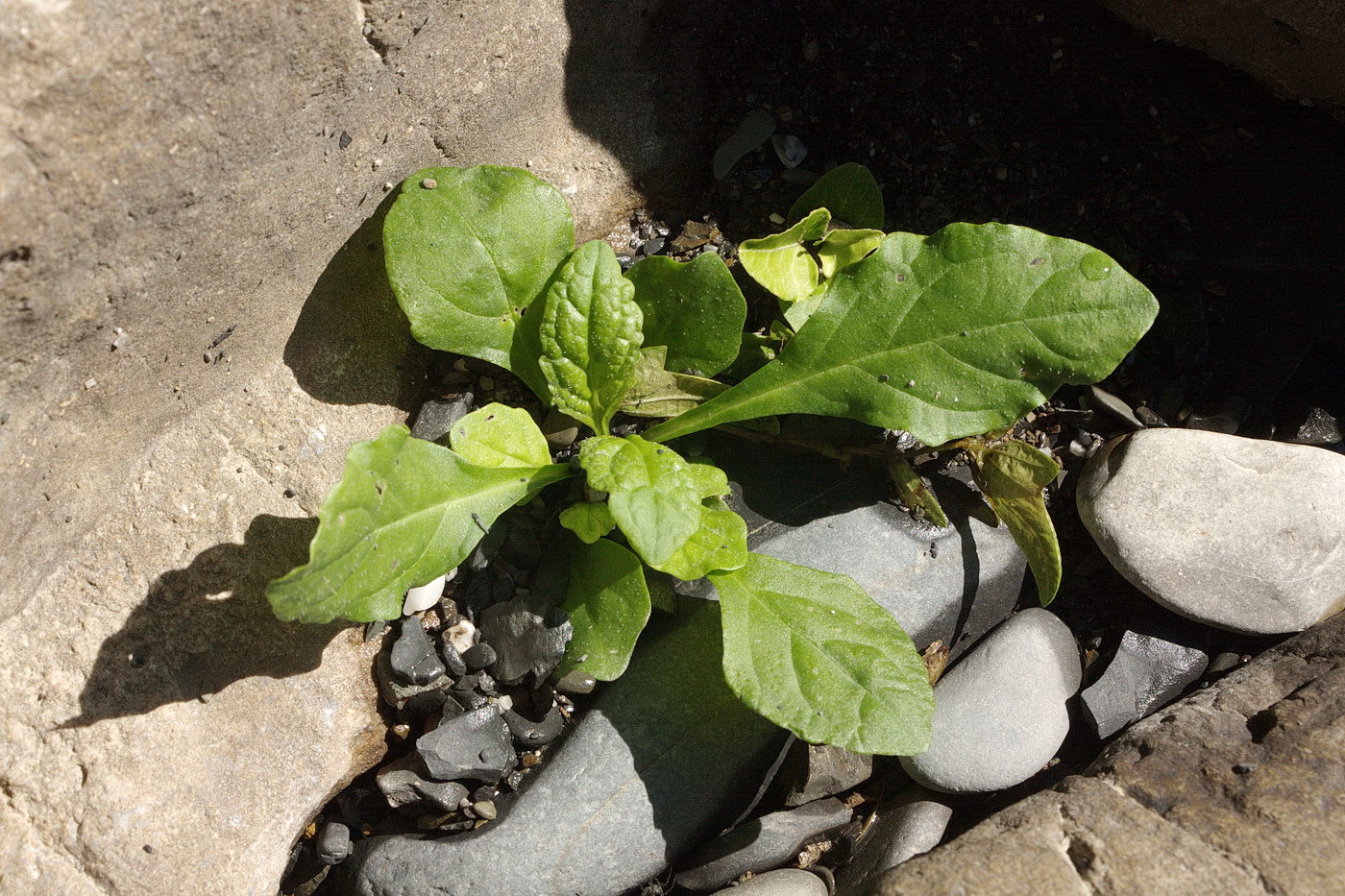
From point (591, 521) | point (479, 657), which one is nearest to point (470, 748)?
point (479, 657)

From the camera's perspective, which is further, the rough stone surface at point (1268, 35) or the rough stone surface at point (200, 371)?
the rough stone surface at point (1268, 35)

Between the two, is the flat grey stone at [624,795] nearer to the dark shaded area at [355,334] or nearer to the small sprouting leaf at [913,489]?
the small sprouting leaf at [913,489]

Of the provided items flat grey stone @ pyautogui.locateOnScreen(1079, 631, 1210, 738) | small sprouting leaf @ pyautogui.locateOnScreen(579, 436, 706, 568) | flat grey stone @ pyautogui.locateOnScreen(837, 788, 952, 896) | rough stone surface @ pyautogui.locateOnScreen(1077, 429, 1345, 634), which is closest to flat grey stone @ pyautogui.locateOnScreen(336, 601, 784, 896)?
flat grey stone @ pyautogui.locateOnScreen(837, 788, 952, 896)

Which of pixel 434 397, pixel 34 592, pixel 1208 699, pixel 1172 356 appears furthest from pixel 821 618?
pixel 34 592

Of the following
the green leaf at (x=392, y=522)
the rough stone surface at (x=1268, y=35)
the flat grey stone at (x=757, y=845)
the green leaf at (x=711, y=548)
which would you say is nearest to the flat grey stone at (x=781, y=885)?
the flat grey stone at (x=757, y=845)

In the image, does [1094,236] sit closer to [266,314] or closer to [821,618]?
[821,618]
